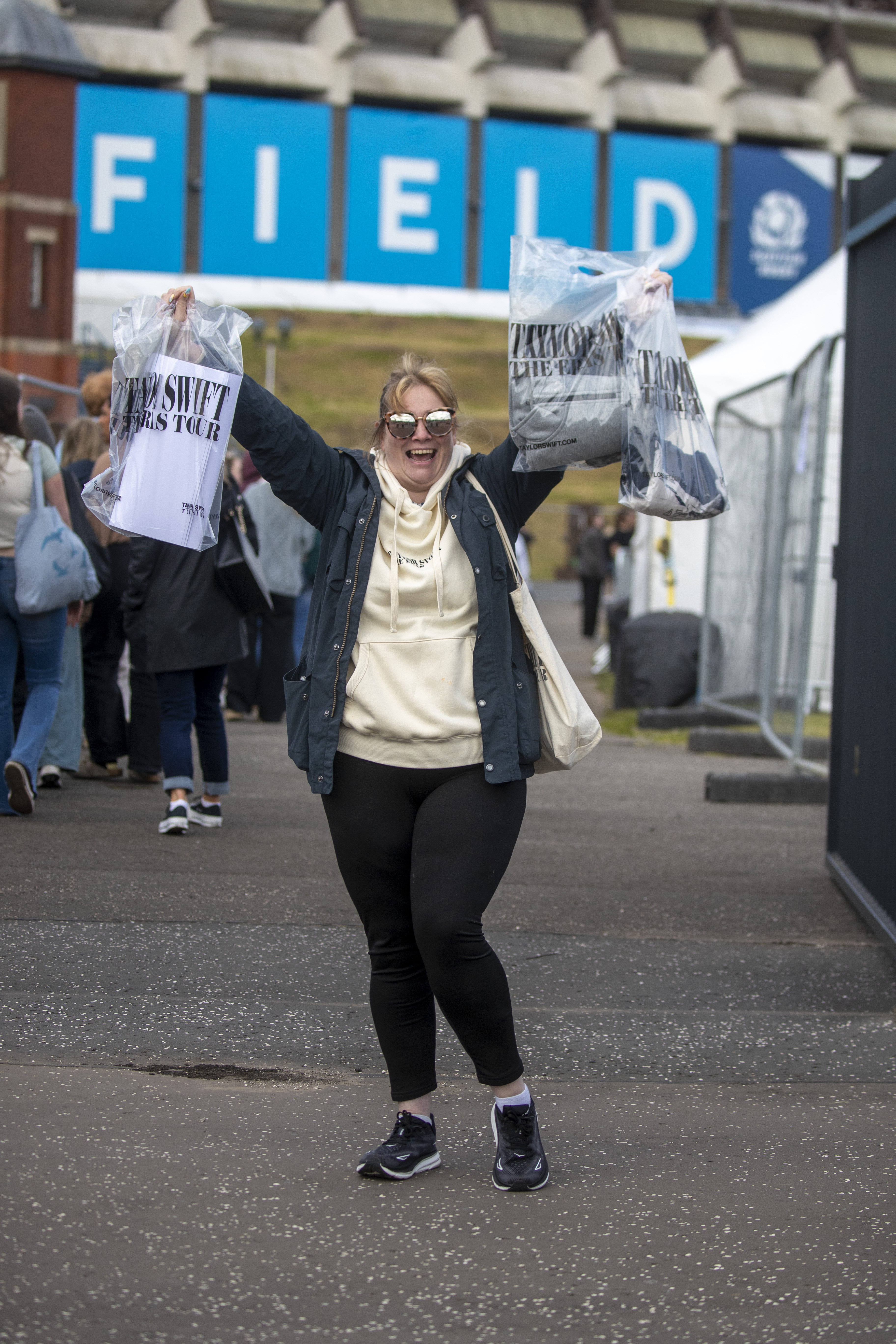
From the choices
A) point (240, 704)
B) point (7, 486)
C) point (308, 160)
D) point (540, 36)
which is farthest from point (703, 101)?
point (7, 486)

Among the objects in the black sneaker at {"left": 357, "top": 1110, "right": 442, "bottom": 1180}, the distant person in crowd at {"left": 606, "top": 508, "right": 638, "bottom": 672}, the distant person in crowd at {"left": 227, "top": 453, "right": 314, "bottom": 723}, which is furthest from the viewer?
the distant person in crowd at {"left": 606, "top": 508, "right": 638, "bottom": 672}

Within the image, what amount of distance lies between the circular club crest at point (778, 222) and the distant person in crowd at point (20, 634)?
61.7 metres

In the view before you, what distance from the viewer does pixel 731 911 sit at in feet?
21.0

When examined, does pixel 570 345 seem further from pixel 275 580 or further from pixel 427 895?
pixel 275 580

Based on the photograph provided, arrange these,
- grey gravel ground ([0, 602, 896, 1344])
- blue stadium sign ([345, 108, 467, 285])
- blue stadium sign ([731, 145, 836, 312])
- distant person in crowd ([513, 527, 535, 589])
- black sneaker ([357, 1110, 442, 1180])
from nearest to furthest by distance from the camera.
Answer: grey gravel ground ([0, 602, 896, 1344]), black sneaker ([357, 1110, 442, 1180]), distant person in crowd ([513, 527, 535, 589]), blue stadium sign ([345, 108, 467, 285]), blue stadium sign ([731, 145, 836, 312])

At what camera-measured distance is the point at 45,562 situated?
7004 mm

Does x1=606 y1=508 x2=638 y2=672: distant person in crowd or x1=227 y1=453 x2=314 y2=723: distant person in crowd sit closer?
x1=227 y1=453 x2=314 y2=723: distant person in crowd

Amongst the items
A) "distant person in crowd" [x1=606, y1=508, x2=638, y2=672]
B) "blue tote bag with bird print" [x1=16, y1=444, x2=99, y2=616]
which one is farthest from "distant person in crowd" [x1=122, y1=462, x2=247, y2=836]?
"distant person in crowd" [x1=606, y1=508, x2=638, y2=672]

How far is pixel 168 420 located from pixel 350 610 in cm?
72

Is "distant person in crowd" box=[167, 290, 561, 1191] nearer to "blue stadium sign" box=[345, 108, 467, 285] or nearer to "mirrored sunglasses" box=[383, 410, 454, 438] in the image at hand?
"mirrored sunglasses" box=[383, 410, 454, 438]

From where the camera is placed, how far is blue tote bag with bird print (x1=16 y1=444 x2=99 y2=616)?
6980 millimetres

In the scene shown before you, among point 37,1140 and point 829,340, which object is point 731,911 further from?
point 829,340

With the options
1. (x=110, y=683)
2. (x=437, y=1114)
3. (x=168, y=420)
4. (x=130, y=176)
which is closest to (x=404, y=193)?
(x=130, y=176)

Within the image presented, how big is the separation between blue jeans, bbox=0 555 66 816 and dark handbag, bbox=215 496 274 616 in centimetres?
77
